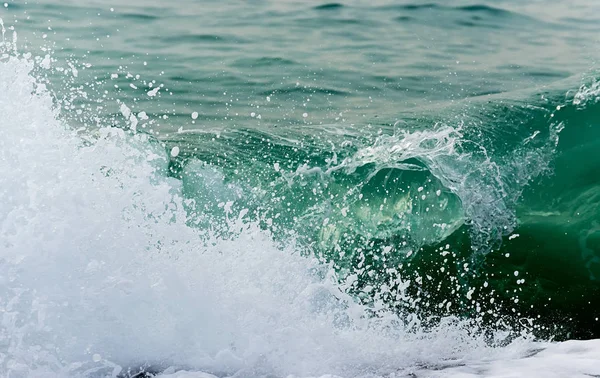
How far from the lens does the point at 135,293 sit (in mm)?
4078

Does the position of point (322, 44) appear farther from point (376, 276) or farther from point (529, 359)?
point (529, 359)

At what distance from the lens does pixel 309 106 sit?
773 cm

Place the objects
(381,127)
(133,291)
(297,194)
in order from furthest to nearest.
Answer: (381,127) < (297,194) < (133,291)

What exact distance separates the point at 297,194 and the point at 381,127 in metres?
1.52

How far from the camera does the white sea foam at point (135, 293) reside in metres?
3.91

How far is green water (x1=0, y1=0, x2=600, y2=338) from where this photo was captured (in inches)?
223

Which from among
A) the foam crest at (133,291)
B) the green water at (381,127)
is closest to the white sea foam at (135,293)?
the foam crest at (133,291)

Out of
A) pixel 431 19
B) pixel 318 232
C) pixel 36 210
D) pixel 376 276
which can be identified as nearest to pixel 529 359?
pixel 376 276

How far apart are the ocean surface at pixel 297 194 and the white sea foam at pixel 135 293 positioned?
12 millimetres

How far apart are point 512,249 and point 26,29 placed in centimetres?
666

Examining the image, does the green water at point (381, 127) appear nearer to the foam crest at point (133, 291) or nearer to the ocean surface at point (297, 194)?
the ocean surface at point (297, 194)

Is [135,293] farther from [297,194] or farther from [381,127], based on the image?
[381,127]

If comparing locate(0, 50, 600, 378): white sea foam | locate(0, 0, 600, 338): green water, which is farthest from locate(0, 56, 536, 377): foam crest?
locate(0, 0, 600, 338): green water


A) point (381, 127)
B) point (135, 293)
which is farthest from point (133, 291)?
point (381, 127)
